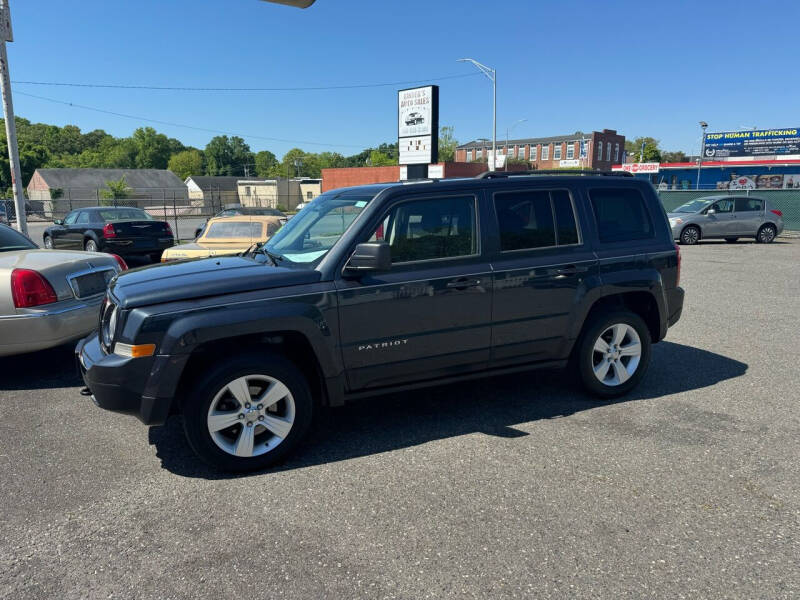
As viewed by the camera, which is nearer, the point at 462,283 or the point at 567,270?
the point at 462,283

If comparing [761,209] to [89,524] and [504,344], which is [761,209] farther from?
[89,524]

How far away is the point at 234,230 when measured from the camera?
10562mm

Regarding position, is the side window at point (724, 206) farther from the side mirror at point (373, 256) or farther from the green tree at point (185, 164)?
the green tree at point (185, 164)

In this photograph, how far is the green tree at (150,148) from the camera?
14288cm

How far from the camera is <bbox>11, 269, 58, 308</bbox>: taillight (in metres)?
5.25

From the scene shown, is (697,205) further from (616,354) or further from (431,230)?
(431,230)

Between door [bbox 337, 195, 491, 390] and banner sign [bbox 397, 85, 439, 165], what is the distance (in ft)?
63.9

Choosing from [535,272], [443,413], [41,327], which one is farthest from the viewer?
[41,327]

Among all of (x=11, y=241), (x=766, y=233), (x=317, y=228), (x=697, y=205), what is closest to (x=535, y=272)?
(x=317, y=228)

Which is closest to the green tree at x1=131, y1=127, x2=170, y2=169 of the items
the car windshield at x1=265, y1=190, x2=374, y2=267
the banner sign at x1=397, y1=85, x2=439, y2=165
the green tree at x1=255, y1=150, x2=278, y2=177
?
the green tree at x1=255, y1=150, x2=278, y2=177

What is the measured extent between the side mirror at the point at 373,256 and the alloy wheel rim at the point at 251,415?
0.93 m

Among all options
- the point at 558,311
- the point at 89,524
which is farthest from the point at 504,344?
the point at 89,524

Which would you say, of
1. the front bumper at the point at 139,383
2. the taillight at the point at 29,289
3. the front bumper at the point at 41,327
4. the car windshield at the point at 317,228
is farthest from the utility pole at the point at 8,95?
the front bumper at the point at 139,383

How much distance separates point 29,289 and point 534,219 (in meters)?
4.48
